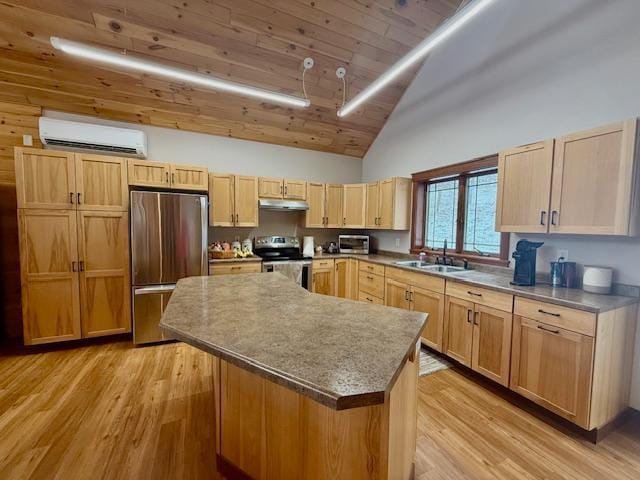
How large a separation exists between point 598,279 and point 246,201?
152 inches

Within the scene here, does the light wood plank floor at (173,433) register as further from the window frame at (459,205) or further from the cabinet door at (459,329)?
the window frame at (459,205)

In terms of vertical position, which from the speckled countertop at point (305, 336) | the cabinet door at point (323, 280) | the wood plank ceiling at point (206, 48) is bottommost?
the cabinet door at point (323, 280)

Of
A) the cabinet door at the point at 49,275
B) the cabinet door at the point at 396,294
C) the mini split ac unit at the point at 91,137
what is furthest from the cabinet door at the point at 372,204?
the cabinet door at the point at 49,275

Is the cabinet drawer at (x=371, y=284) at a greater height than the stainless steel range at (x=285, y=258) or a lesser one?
lesser

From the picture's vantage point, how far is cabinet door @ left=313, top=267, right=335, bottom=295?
4.39m

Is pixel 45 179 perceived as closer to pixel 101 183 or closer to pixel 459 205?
pixel 101 183

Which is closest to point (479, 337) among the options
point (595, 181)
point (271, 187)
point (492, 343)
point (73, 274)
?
point (492, 343)

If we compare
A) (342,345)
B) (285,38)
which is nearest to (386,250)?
(285,38)

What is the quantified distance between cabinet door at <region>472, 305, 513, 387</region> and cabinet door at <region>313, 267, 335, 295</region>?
230cm

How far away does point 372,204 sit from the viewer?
4586 millimetres

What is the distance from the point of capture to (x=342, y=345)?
1.11 m

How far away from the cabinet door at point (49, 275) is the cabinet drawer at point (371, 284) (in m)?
3.55

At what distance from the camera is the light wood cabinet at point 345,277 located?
450cm

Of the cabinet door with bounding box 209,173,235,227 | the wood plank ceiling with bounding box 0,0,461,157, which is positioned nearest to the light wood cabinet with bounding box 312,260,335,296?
the cabinet door with bounding box 209,173,235,227
